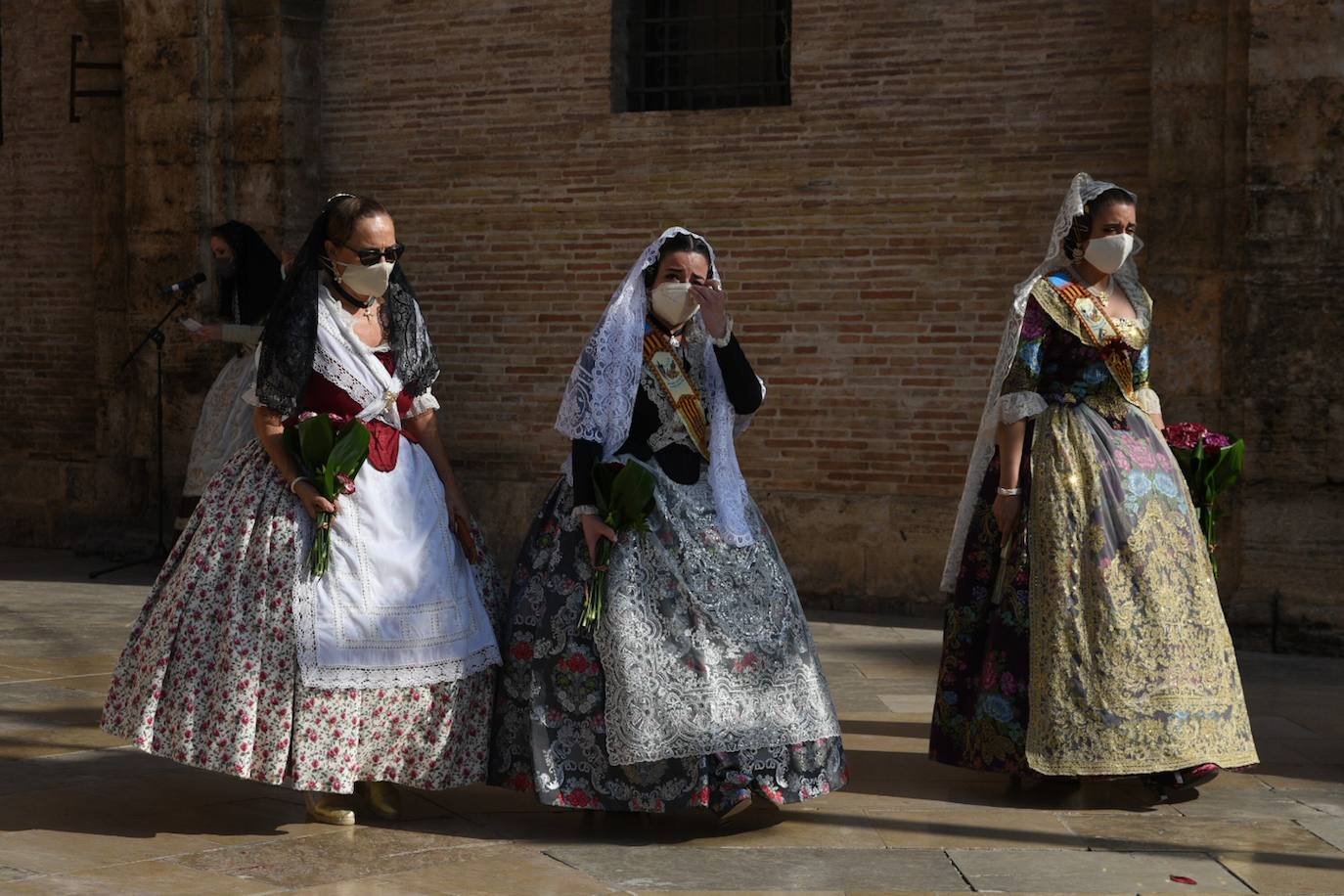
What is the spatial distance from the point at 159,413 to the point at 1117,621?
7.64 m

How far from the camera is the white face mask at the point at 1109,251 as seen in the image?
18.9 ft

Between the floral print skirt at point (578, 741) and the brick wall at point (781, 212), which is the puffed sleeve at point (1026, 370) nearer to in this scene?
the floral print skirt at point (578, 741)

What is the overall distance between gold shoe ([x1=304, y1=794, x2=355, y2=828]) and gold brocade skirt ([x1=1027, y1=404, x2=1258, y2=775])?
6.57 feet

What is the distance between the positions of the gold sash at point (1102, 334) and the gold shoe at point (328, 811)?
2.63 meters

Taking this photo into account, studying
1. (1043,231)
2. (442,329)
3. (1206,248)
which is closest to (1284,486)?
(1206,248)

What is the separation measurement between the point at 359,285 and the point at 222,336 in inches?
185

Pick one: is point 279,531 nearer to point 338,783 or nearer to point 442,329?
point 338,783

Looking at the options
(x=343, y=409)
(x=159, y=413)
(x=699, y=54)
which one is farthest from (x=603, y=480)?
(x=159, y=413)

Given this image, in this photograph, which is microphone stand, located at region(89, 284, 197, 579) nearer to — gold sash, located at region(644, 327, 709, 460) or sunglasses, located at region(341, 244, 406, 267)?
sunglasses, located at region(341, 244, 406, 267)

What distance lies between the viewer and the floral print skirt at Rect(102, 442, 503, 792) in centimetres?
497

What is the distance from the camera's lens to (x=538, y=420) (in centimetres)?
1109

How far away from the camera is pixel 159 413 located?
38.3 ft

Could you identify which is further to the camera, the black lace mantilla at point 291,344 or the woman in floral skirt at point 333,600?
the black lace mantilla at point 291,344

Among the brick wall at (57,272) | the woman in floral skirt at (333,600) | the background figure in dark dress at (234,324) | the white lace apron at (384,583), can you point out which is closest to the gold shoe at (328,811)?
the woman in floral skirt at (333,600)
